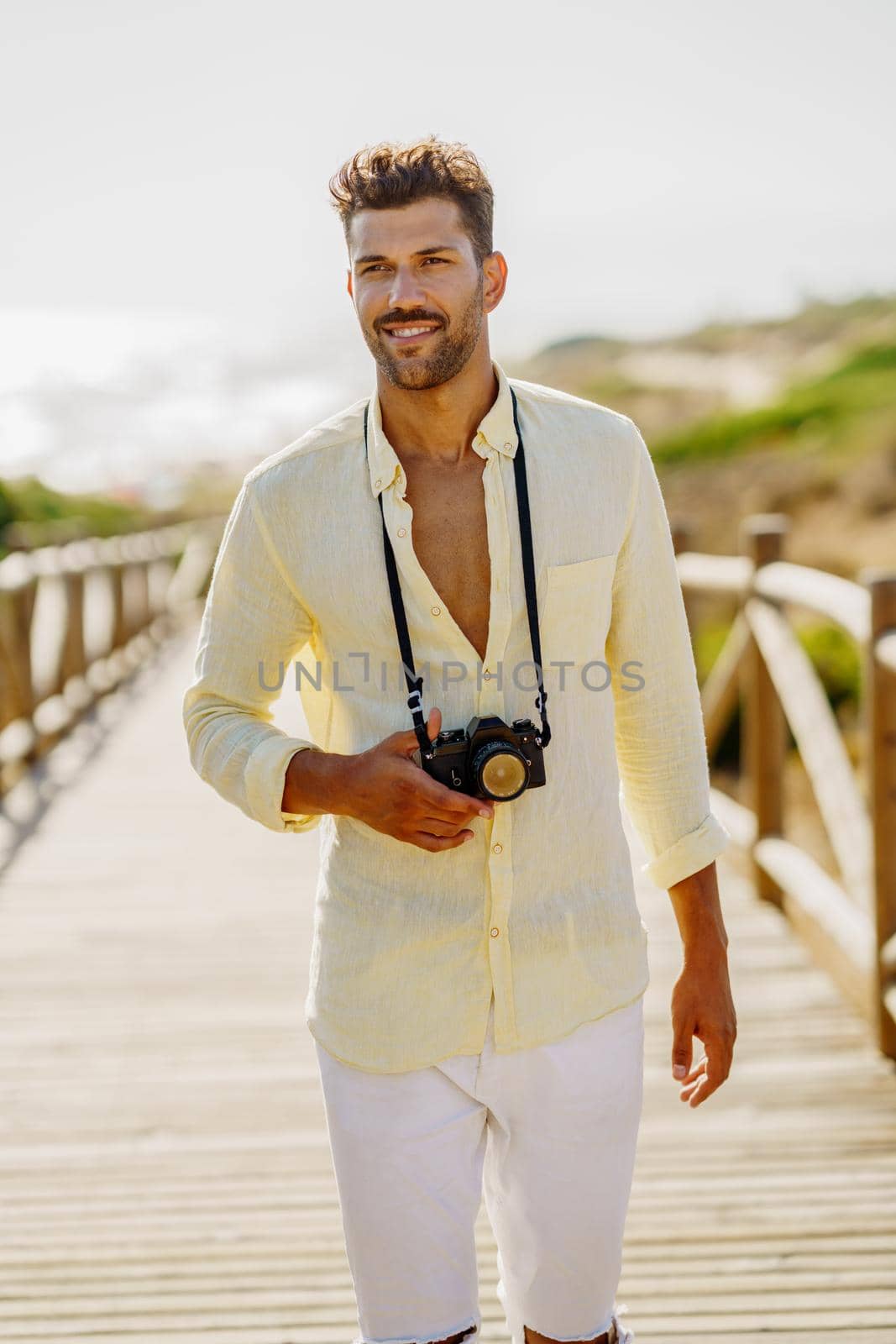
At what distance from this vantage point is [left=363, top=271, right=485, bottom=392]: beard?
173 centimetres

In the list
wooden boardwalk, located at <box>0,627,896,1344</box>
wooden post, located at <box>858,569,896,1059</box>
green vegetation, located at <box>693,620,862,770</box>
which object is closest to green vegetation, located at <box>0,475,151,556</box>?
green vegetation, located at <box>693,620,862,770</box>

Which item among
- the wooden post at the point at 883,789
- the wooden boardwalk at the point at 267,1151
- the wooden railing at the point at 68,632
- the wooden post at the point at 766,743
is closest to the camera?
the wooden boardwalk at the point at 267,1151

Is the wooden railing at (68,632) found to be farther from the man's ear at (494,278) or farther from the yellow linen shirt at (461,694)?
the man's ear at (494,278)

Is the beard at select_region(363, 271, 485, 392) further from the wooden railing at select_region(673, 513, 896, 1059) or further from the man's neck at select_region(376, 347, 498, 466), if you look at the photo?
the wooden railing at select_region(673, 513, 896, 1059)

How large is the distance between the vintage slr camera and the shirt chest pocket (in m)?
0.18

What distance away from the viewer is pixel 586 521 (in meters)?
1.78

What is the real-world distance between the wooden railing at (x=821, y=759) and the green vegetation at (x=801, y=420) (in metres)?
16.9

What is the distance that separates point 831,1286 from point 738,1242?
217 millimetres

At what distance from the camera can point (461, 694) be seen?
69.1 inches

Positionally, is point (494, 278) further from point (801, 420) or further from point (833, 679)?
point (801, 420)

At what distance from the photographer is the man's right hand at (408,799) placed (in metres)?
1.61

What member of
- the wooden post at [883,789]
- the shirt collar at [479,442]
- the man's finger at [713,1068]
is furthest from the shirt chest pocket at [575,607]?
the wooden post at [883,789]

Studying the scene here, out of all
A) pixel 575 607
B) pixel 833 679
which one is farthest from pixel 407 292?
pixel 833 679

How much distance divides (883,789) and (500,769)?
227cm
